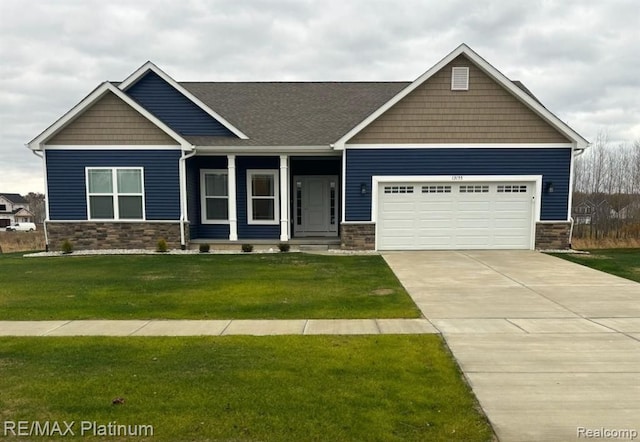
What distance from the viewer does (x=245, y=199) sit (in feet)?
50.1

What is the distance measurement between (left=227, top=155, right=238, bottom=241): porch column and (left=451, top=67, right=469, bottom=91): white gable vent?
292 inches

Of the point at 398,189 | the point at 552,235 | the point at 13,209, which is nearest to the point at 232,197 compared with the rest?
the point at 398,189

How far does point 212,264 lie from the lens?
11.8 m

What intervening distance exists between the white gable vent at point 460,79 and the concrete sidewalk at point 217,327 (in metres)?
9.34

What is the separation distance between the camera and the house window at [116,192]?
46.4 feet

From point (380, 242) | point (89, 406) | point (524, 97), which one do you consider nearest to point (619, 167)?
point (524, 97)

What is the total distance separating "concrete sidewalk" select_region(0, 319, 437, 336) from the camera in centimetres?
587

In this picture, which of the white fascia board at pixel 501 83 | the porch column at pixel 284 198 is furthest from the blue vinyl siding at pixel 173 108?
the white fascia board at pixel 501 83

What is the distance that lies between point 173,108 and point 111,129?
223 centimetres

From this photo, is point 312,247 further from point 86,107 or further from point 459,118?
point 86,107

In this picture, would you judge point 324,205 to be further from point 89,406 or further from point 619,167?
point 619,167

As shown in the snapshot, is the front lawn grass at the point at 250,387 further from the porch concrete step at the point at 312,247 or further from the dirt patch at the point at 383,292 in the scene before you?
the porch concrete step at the point at 312,247

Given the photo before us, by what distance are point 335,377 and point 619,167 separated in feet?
78.1

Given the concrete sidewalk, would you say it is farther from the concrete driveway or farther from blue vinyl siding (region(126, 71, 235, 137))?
blue vinyl siding (region(126, 71, 235, 137))
